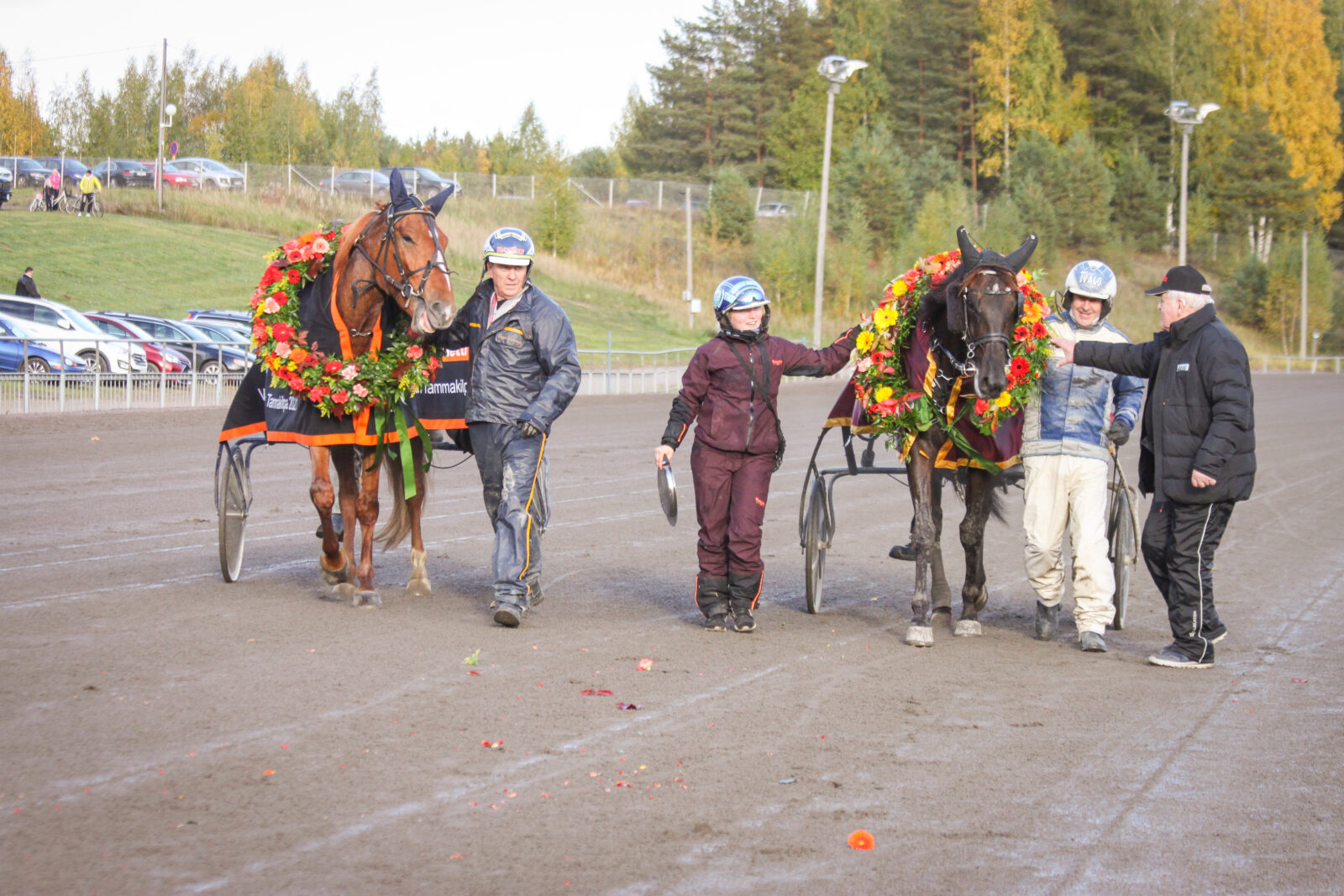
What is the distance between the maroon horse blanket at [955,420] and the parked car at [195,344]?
20432mm

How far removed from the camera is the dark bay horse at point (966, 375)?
7.18m

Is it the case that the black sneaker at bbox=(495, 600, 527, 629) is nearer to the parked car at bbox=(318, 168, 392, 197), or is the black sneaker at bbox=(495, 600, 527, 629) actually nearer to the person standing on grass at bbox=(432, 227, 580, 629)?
the person standing on grass at bbox=(432, 227, 580, 629)

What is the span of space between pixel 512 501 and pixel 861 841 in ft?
12.7

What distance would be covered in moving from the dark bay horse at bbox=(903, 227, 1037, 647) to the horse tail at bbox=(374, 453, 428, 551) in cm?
324

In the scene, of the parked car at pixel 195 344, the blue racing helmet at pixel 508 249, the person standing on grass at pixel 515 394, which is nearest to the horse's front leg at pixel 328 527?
the person standing on grass at pixel 515 394

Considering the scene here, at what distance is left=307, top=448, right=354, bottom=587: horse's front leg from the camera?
331 inches

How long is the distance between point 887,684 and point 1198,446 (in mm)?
2044

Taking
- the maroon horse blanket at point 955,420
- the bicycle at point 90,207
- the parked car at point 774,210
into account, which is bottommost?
the maroon horse blanket at point 955,420

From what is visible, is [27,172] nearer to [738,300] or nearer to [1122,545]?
[738,300]

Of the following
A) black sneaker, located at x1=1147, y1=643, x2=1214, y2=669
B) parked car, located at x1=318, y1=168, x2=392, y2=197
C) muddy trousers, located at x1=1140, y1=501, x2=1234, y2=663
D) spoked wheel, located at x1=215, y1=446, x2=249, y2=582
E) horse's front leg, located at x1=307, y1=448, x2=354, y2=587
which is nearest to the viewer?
muddy trousers, located at x1=1140, y1=501, x2=1234, y2=663

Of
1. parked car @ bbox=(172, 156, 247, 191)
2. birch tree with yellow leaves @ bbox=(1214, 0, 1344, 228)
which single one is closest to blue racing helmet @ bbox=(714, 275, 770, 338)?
parked car @ bbox=(172, 156, 247, 191)

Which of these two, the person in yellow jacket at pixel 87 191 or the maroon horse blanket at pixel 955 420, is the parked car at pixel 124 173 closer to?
the person in yellow jacket at pixel 87 191

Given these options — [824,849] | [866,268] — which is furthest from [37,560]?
[866,268]

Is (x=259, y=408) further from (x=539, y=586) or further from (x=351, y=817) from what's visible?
(x=351, y=817)
